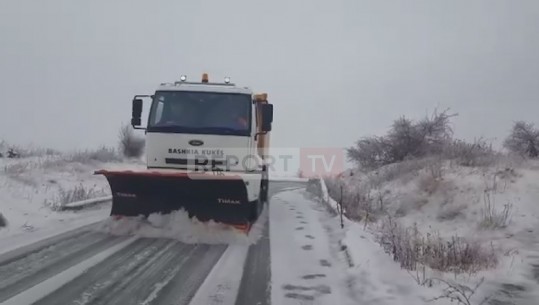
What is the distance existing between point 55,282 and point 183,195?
3.38 m

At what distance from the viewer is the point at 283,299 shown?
15.9ft

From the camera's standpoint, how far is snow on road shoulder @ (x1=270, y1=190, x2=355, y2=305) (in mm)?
4945

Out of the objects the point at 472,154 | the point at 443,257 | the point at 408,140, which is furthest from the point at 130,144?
the point at 443,257

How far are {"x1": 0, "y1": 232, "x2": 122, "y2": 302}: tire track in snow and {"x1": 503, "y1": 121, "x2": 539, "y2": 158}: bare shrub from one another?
1767 cm

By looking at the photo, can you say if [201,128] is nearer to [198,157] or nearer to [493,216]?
[198,157]

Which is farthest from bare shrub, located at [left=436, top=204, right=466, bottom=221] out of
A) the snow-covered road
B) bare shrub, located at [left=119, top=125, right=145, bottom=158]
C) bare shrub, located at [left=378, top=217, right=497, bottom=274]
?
bare shrub, located at [left=119, top=125, right=145, bottom=158]

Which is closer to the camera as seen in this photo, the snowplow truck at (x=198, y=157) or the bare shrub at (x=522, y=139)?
the snowplow truck at (x=198, y=157)

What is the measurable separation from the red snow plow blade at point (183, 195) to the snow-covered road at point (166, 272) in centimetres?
64

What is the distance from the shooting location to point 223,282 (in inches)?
215

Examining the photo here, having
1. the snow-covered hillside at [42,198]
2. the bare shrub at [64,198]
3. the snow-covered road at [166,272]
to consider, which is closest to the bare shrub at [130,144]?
the snow-covered hillside at [42,198]

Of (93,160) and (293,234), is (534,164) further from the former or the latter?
(93,160)

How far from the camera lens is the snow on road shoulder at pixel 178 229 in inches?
308

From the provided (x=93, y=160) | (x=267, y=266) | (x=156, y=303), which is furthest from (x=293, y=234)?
(x=93, y=160)

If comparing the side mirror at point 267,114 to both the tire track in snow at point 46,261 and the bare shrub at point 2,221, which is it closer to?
the tire track in snow at point 46,261
